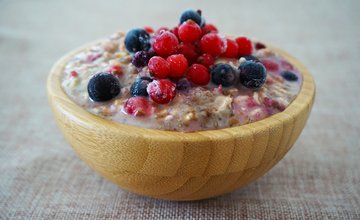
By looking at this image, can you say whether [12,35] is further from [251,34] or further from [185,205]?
[185,205]

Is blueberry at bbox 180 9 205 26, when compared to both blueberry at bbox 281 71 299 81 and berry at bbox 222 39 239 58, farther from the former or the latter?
blueberry at bbox 281 71 299 81

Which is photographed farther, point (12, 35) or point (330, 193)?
point (12, 35)

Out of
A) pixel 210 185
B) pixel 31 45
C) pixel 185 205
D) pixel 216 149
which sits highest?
pixel 216 149

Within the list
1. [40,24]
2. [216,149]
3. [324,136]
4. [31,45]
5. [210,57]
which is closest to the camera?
[216,149]

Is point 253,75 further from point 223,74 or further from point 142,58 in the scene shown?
point 142,58

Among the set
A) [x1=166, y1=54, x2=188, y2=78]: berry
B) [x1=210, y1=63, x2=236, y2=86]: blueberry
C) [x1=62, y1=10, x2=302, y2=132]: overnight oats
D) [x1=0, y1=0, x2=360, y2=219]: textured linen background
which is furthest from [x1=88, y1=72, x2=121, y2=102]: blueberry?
[x1=0, y1=0, x2=360, y2=219]: textured linen background

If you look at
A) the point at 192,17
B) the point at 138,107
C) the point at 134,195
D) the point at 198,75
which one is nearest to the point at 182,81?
the point at 198,75

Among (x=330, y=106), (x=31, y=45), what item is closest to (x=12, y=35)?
(x=31, y=45)
